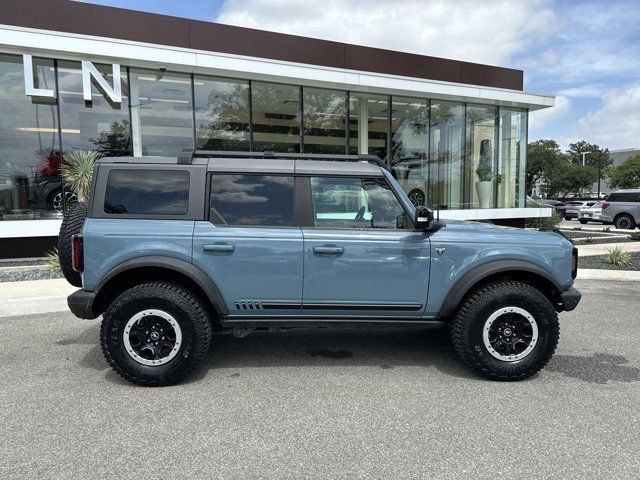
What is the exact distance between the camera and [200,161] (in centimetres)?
396

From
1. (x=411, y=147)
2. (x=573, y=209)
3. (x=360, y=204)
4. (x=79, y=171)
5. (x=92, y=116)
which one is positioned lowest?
(x=573, y=209)

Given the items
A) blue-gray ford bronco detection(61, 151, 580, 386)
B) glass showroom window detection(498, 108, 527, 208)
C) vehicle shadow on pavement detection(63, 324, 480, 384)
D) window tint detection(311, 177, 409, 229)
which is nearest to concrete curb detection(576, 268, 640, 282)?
vehicle shadow on pavement detection(63, 324, 480, 384)

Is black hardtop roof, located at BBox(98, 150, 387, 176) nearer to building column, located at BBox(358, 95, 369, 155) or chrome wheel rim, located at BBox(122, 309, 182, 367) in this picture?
chrome wheel rim, located at BBox(122, 309, 182, 367)

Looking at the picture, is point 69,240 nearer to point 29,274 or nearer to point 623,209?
point 29,274

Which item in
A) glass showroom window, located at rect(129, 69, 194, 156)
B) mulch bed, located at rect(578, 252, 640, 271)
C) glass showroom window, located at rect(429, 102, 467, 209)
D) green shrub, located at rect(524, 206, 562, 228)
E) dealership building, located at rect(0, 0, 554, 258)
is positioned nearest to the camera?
mulch bed, located at rect(578, 252, 640, 271)

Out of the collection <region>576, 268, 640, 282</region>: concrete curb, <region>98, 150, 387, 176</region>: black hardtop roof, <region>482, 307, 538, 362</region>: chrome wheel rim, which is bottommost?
<region>576, 268, 640, 282</region>: concrete curb

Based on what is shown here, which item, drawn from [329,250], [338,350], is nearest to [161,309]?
[329,250]

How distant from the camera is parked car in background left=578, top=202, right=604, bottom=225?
25958 millimetres

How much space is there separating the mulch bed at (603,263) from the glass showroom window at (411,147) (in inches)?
224

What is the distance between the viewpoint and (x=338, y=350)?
463 centimetres

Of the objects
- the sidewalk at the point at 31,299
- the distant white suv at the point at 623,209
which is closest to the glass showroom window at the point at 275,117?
the sidewalk at the point at 31,299

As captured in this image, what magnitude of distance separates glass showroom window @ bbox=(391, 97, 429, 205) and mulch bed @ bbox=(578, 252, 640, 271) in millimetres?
5687

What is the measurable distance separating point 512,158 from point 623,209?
8391 mm

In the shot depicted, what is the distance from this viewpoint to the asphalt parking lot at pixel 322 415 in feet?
8.55
